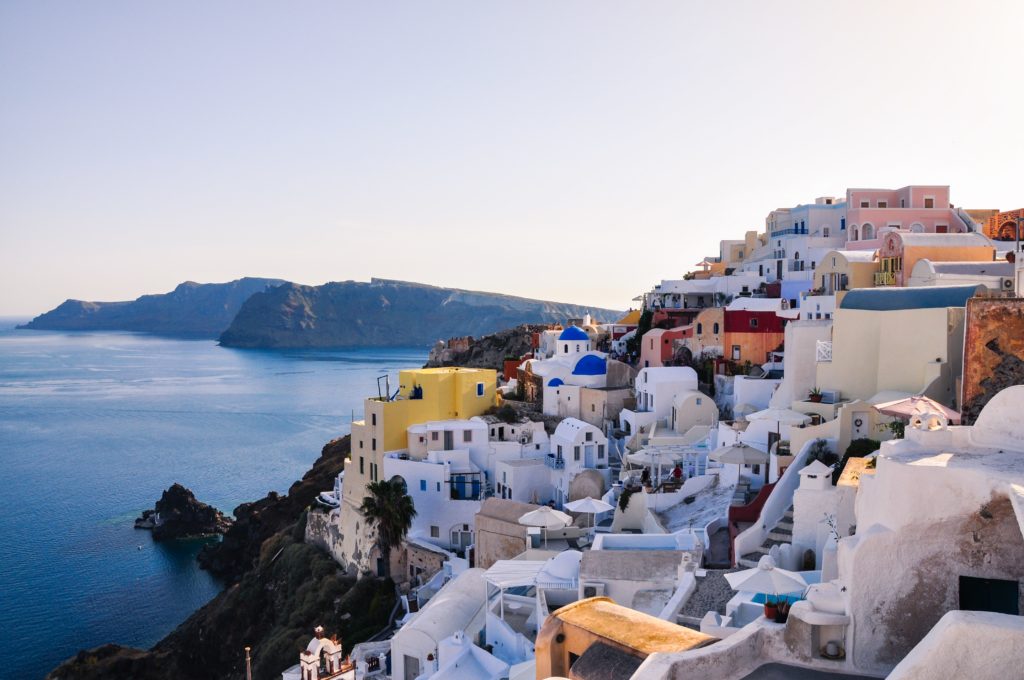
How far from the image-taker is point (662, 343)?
35.3 metres

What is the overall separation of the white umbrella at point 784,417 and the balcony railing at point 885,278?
7.84m

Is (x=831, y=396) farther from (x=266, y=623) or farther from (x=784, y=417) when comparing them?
(x=266, y=623)

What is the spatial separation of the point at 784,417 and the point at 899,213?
2297 centimetres

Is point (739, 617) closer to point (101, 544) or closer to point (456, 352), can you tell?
point (101, 544)

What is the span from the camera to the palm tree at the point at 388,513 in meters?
27.7

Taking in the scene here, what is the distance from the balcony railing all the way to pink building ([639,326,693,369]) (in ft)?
26.4

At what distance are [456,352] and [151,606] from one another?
27752mm

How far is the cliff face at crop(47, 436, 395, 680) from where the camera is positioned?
2769 cm

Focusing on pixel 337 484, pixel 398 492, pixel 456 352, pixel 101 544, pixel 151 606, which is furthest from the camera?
pixel 456 352

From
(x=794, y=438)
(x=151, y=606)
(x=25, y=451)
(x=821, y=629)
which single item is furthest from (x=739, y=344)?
(x=25, y=451)

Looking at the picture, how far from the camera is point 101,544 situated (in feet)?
158

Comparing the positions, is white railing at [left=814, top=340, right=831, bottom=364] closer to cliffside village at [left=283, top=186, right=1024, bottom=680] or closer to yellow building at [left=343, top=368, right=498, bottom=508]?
cliffside village at [left=283, top=186, right=1024, bottom=680]

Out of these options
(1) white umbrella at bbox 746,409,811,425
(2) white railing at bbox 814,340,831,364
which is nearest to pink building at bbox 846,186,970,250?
(2) white railing at bbox 814,340,831,364

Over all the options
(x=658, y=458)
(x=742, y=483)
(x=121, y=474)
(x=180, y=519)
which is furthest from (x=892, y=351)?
(x=121, y=474)
